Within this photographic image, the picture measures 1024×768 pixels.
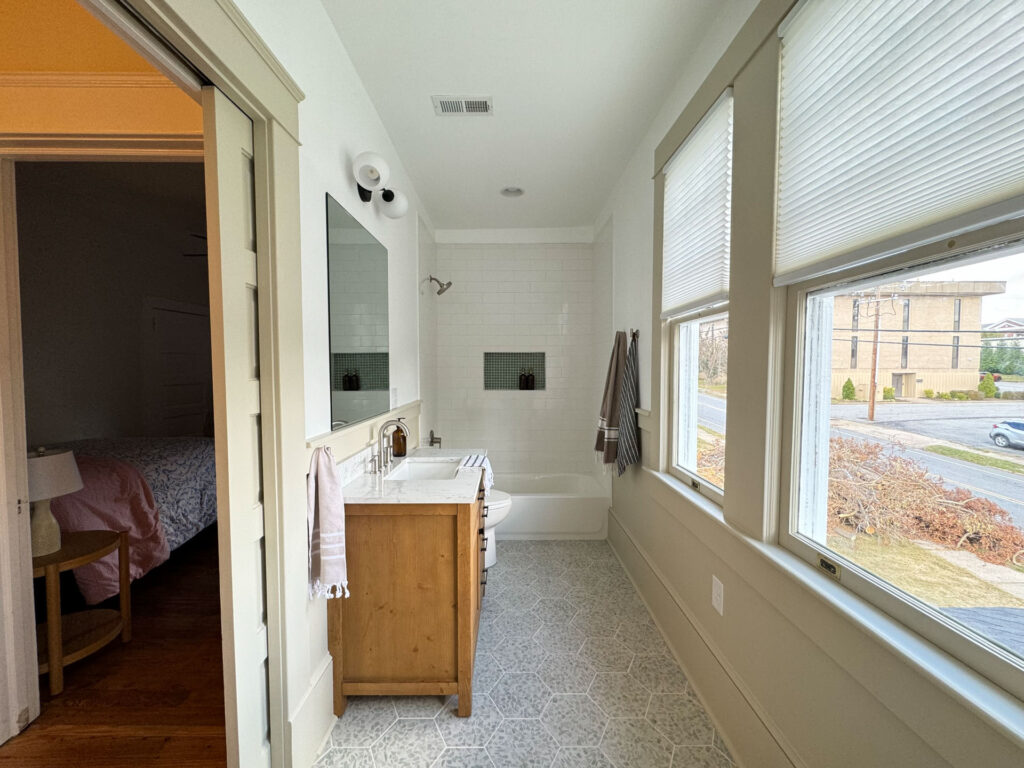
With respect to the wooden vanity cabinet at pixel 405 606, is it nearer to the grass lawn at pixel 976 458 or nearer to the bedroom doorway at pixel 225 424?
the bedroom doorway at pixel 225 424

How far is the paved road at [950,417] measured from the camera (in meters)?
0.81

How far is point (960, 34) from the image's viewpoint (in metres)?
0.80

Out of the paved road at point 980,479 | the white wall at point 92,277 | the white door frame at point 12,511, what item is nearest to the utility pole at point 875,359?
the paved road at point 980,479

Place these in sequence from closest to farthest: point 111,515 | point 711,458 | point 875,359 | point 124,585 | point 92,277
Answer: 1. point 875,359
2. point 711,458
3. point 124,585
4. point 111,515
5. point 92,277

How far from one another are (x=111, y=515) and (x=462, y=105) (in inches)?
110

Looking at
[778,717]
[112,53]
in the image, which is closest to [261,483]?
[112,53]

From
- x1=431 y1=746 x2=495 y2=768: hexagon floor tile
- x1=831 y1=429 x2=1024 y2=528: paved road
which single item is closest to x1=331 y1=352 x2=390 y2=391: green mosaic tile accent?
x1=431 y1=746 x2=495 y2=768: hexagon floor tile

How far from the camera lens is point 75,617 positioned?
6.84 ft

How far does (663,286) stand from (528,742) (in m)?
2.03

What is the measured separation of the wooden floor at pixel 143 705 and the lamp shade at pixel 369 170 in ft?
7.34

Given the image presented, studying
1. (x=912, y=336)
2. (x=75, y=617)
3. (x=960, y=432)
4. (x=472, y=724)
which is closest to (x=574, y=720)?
(x=472, y=724)

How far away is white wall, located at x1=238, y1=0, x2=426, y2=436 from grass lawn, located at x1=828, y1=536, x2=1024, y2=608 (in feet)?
5.56

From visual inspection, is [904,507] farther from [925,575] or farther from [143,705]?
[143,705]

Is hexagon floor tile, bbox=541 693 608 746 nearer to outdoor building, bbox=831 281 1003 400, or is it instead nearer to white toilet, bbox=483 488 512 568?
white toilet, bbox=483 488 512 568
